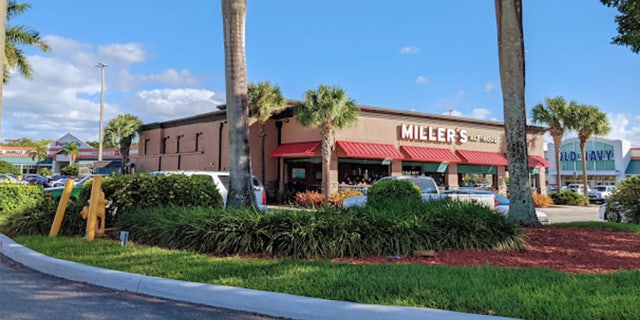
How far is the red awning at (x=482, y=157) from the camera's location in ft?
96.5

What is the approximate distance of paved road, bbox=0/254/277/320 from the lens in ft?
15.6

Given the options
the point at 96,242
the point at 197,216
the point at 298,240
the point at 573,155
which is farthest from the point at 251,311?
the point at 573,155

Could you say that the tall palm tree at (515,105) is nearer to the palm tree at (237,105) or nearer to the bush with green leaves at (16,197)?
the palm tree at (237,105)

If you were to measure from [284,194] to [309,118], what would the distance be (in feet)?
18.7

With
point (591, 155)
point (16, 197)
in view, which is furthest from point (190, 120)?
point (591, 155)

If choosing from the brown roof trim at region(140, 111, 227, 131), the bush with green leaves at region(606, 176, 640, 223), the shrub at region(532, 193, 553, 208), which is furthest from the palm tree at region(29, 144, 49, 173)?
the bush with green leaves at region(606, 176, 640, 223)

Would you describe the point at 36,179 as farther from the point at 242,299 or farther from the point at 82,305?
the point at 242,299

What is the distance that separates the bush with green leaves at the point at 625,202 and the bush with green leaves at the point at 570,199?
2262 centimetres

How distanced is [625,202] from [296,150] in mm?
16191

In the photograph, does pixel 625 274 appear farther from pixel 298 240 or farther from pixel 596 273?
pixel 298 240

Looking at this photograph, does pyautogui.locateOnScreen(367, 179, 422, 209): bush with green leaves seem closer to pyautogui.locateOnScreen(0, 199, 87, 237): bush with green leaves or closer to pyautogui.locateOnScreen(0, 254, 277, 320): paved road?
pyautogui.locateOnScreen(0, 254, 277, 320): paved road

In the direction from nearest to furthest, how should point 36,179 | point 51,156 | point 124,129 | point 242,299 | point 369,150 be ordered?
point 242,299 → point 369,150 → point 124,129 → point 36,179 → point 51,156

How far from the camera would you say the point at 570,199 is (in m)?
33.4

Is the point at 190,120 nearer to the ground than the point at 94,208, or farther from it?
farther from it
